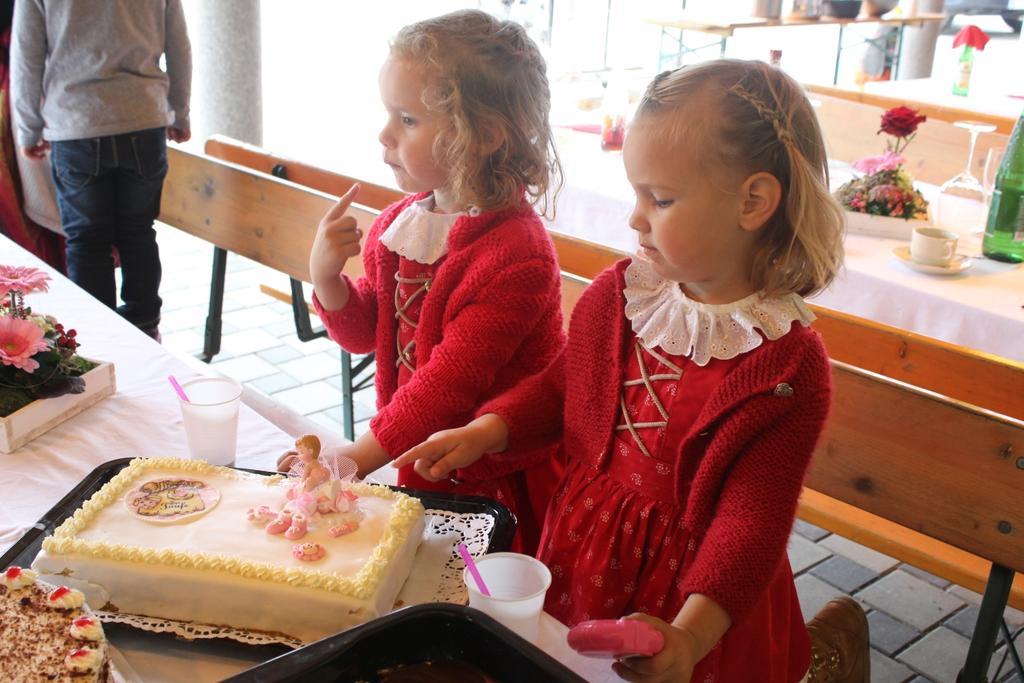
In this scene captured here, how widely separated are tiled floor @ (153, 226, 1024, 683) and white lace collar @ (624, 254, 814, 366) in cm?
120

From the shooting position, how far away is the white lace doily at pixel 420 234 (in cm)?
156

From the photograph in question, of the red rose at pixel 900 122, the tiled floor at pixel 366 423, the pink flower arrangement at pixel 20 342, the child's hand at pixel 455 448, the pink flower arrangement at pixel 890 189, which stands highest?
the red rose at pixel 900 122

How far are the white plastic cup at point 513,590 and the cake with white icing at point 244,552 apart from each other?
11 centimetres

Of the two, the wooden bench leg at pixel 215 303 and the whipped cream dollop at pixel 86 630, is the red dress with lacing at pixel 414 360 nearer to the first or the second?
the whipped cream dollop at pixel 86 630

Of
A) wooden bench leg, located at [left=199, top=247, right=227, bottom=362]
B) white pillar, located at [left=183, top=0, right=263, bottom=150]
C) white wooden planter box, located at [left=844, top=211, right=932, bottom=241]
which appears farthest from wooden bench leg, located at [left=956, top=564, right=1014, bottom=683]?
white pillar, located at [left=183, top=0, right=263, bottom=150]

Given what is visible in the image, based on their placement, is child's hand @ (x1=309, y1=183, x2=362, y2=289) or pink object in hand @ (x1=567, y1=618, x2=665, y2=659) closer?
pink object in hand @ (x1=567, y1=618, x2=665, y2=659)

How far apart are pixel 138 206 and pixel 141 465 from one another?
85.1 inches

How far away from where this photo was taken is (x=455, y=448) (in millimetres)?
1287

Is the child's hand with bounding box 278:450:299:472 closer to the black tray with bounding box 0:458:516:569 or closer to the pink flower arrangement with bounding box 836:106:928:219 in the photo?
the black tray with bounding box 0:458:516:569

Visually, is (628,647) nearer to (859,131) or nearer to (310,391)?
(310,391)

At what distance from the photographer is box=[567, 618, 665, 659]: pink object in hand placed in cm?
91

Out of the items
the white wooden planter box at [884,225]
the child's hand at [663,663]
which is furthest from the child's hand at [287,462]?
the white wooden planter box at [884,225]

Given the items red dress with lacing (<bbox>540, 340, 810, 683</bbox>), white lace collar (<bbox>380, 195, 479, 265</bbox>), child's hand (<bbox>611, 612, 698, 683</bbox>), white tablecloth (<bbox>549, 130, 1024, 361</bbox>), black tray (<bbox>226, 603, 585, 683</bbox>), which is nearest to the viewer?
black tray (<bbox>226, 603, 585, 683</bbox>)

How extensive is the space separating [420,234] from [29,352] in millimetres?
619
